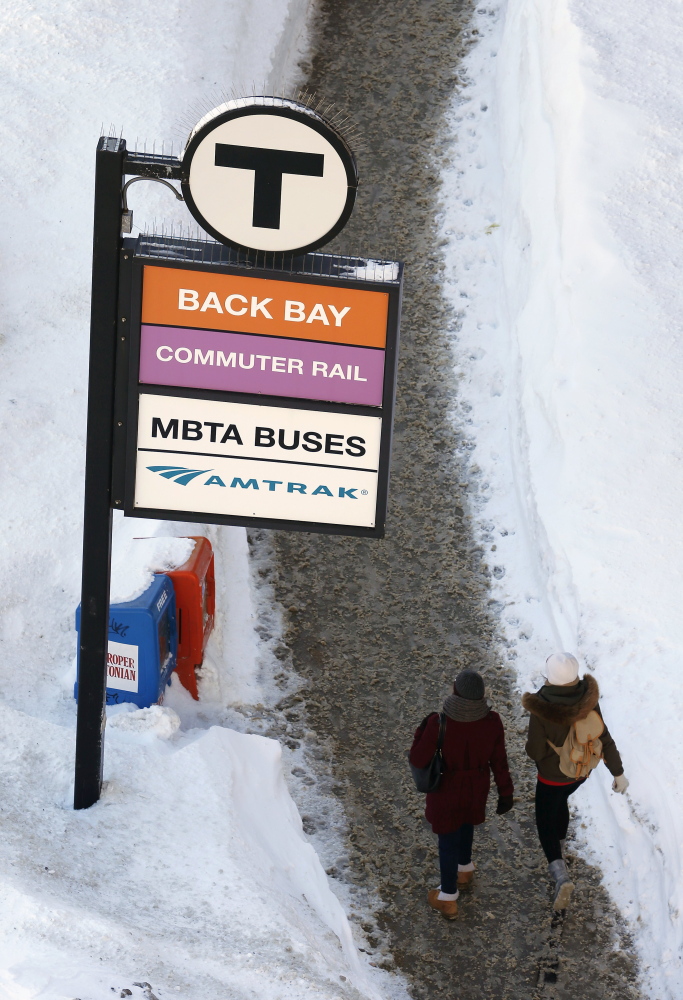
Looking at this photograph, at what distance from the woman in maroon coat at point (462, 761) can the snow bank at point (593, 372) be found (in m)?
1.09

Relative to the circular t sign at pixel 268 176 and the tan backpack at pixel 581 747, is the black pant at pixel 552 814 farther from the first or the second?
the circular t sign at pixel 268 176

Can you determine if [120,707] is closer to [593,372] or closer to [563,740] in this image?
[563,740]

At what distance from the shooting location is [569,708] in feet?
19.1

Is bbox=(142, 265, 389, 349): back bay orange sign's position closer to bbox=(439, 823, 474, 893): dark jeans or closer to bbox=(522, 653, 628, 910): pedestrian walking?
bbox=(522, 653, 628, 910): pedestrian walking

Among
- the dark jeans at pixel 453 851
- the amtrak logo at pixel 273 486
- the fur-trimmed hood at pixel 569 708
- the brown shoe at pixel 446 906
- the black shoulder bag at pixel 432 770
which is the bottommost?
the brown shoe at pixel 446 906

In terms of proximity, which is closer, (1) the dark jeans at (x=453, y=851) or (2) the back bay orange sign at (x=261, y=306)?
(2) the back bay orange sign at (x=261, y=306)

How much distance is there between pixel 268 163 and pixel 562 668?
311cm

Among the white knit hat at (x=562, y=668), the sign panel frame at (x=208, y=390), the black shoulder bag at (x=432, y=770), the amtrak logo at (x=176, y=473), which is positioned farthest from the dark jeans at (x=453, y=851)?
the amtrak logo at (x=176, y=473)

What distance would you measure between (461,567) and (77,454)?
348 centimetres

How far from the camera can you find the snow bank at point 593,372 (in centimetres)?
674

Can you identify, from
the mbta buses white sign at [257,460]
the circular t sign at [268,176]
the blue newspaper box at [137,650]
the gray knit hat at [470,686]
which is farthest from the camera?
the blue newspaper box at [137,650]

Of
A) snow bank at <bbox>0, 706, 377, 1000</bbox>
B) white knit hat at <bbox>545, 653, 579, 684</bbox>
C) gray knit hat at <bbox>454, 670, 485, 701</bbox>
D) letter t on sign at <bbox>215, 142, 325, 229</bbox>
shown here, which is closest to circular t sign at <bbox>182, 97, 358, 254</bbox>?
letter t on sign at <bbox>215, 142, 325, 229</bbox>

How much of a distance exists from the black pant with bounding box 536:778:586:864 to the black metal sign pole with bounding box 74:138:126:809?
256 centimetres

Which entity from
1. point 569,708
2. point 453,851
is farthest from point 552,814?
point 569,708
